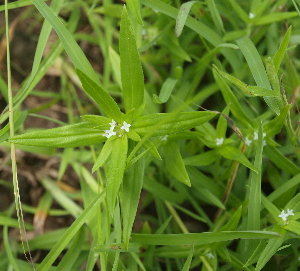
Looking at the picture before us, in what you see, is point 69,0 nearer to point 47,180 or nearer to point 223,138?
point 47,180

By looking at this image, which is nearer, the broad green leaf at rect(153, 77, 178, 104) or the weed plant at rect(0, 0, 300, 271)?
the weed plant at rect(0, 0, 300, 271)

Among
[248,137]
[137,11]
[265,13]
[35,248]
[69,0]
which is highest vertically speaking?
[69,0]

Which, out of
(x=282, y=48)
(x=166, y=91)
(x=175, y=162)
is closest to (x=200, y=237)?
(x=175, y=162)

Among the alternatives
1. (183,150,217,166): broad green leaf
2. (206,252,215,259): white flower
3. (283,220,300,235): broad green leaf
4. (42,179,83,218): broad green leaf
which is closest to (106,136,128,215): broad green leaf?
(183,150,217,166): broad green leaf

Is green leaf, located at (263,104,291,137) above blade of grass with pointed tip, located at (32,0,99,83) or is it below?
below

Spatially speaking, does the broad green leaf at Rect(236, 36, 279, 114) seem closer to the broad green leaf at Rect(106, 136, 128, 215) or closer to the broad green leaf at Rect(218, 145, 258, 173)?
the broad green leaf at Rect(218, 145, 258, 173)

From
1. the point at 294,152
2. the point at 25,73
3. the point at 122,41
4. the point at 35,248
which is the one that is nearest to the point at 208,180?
the point at 294,152

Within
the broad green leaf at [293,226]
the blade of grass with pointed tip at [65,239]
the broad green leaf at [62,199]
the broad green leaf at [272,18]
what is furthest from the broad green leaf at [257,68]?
the broad green leaf at [62,199]

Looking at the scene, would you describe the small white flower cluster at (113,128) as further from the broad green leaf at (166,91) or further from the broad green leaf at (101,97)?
the broad green leaf at (166,91)
